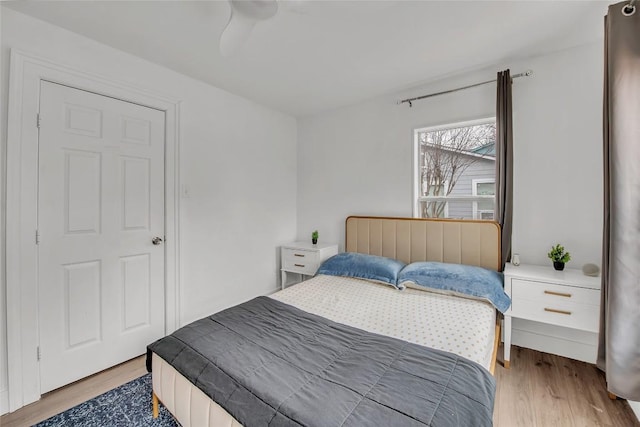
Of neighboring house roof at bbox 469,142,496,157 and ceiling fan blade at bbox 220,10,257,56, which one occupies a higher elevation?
ceiling fan blade at bbox 220,10,257,56

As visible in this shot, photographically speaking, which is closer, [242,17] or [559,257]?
[242,17]

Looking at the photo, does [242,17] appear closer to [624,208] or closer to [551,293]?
[624,208]

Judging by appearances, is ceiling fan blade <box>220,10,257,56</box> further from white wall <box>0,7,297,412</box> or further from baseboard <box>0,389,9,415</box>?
baseboard <box>0,389,9,415</box>

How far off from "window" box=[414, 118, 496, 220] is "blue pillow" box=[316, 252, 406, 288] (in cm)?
75

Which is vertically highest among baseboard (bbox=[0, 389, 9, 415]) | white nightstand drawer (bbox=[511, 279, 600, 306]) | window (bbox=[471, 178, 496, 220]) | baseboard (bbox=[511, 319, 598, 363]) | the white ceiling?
the white ceiling

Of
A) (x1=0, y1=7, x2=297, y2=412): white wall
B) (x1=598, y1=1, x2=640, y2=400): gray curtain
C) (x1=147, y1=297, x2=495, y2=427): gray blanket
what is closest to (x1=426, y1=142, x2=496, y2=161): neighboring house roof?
(x1=598, y1=1, x2=640, y2=400): gray curtain

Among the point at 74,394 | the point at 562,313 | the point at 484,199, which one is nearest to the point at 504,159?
the point at 484,199

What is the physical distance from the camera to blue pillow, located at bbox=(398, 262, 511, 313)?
200 cm

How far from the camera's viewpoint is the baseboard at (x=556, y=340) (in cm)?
213

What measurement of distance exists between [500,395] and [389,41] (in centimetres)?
256

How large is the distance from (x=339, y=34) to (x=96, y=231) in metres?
2.28

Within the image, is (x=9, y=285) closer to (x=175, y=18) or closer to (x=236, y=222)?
(x=236, y=222)

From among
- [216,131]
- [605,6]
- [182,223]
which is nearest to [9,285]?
[182,223]

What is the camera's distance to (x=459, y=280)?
212 cm
